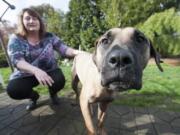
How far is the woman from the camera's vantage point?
3295 mm

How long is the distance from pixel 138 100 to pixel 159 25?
8323 millimetres

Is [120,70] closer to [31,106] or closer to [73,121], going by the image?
[73,121]

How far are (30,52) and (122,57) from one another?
1.85 m

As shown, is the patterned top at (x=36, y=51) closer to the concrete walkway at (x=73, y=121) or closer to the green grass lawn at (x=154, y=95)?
the concrete walkway at (x=73, y=121)

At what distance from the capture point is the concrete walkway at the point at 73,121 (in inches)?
127

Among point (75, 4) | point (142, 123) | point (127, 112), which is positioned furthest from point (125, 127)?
point (75, 4)

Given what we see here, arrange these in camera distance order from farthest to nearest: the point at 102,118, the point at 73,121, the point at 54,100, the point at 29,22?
the point at 54,100, the point at 73,121, the point at 29,22, the point at 102,118

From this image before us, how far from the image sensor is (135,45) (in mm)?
2248

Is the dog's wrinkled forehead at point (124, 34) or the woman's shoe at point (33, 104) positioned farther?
the woman's shoe at point (33, 104)

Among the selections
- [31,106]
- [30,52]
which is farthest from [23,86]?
[31,106]

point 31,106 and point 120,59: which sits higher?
point 120,59

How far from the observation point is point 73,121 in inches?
138

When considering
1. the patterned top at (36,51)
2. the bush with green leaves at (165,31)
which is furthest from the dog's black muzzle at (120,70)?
the bush with green leaves at (165,31)

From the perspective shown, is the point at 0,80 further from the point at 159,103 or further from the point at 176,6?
the point at 176,6
